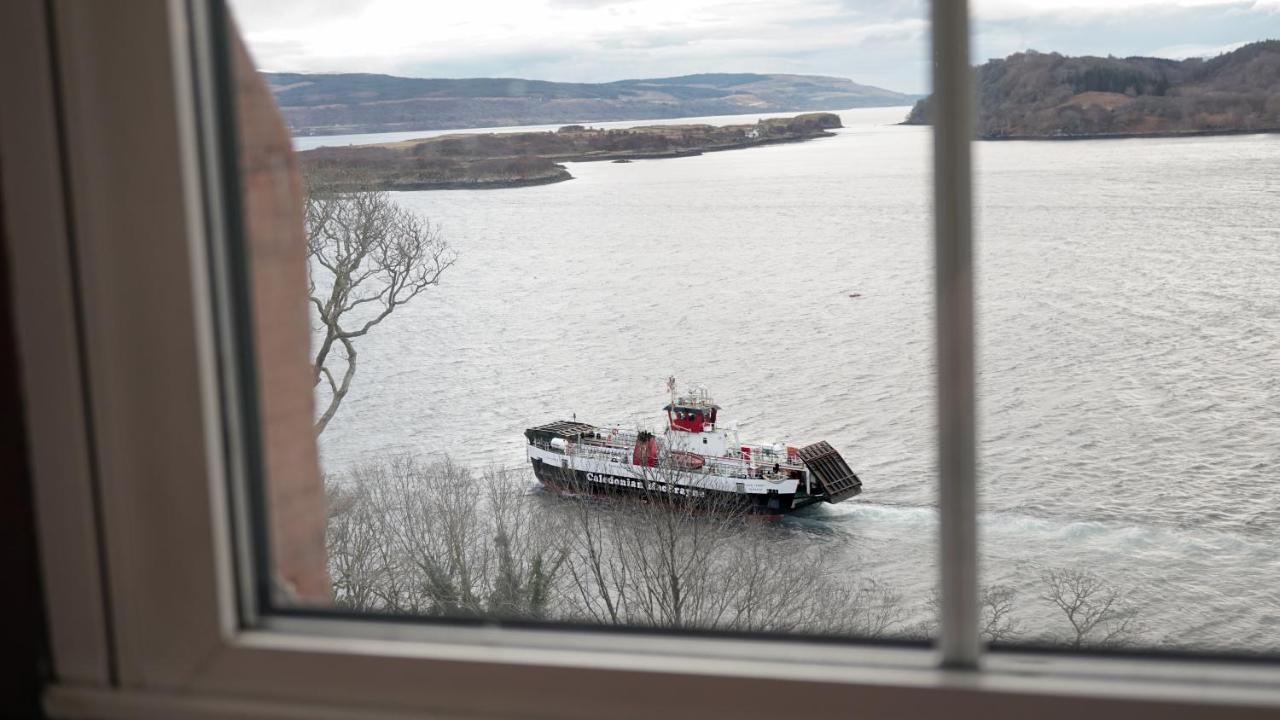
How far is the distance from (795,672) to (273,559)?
189mm

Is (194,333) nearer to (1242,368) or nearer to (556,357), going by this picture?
(556,357)

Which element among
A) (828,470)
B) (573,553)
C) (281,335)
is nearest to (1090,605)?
(828,470)

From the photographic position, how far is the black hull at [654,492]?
5551mm

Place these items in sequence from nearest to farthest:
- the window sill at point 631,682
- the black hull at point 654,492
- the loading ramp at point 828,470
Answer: the window sill at point 631,682 < the loading ramp at point 828,470 < the black hull at point 654,492

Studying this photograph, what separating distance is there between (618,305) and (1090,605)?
3.07 meters

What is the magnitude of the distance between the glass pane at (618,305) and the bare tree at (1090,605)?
70 cm

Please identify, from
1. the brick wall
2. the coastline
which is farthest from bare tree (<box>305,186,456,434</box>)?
the brick wall

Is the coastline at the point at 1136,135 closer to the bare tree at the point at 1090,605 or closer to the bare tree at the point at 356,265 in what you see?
the bare tree at the point at 1090,605

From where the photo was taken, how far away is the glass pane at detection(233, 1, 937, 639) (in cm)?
548

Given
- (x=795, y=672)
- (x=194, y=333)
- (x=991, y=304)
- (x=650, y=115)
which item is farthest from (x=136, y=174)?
(x=991, y=304)

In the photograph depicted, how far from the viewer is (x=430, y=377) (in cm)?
603

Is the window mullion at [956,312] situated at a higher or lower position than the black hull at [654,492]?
higher

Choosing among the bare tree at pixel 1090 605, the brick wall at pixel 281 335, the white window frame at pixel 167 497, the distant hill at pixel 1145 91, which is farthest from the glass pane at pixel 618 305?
the white window frame at pixel 167 497

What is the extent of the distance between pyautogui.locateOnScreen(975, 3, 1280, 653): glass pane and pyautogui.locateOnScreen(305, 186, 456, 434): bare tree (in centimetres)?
317
